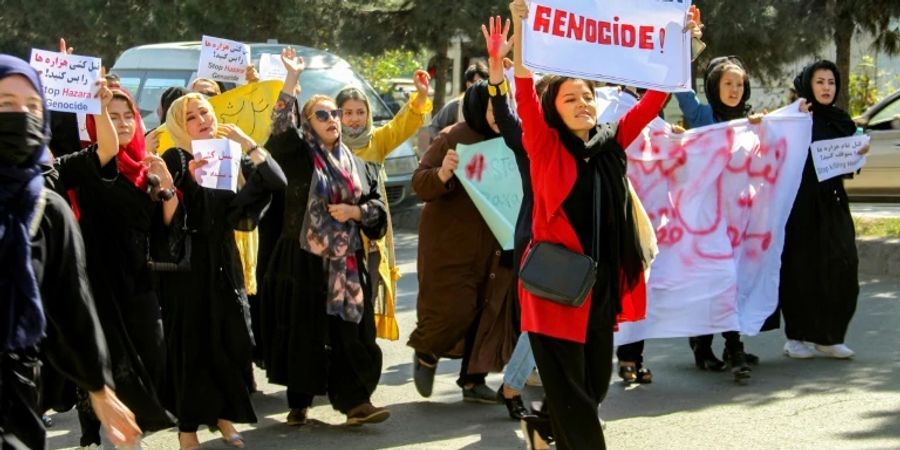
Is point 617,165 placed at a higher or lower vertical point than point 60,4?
lower

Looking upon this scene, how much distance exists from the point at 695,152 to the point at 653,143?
241 mm

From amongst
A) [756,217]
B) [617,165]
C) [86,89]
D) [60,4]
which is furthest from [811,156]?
[60,4]

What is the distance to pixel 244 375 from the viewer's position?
22.9ft

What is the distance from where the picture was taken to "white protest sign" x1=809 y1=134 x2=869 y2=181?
8430mm

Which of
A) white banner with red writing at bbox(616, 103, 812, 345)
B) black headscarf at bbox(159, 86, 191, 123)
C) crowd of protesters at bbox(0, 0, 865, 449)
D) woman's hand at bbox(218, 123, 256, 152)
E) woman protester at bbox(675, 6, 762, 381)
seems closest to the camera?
→ crowd of protesters at bbox(0, 0, 865, 449)

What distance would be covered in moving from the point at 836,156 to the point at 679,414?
2017 millimetres

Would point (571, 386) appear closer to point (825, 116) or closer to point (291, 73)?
point (291, 73)

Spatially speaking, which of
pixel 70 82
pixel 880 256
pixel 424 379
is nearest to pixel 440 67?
pixel 880 256

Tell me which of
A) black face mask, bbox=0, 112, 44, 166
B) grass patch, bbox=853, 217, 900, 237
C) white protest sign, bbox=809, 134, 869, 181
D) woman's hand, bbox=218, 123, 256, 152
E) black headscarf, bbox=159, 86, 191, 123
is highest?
black headscarf, bbox=159, 86, 191, 123

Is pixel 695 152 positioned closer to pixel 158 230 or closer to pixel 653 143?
pixel 653 143

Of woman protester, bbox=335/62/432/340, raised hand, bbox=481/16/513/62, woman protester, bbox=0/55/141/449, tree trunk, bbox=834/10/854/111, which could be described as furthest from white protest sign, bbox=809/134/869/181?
tree trunk, bbox=834/10/854/111

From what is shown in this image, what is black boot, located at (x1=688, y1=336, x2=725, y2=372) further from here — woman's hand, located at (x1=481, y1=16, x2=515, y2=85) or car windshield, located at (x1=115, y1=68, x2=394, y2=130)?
car windshield, located at (x1=115, y1=68, x2=394, y2=130)

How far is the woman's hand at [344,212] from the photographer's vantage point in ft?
23.3

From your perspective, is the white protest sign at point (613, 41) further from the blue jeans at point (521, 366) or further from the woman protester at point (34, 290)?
the woman protester at point (34, 290)
